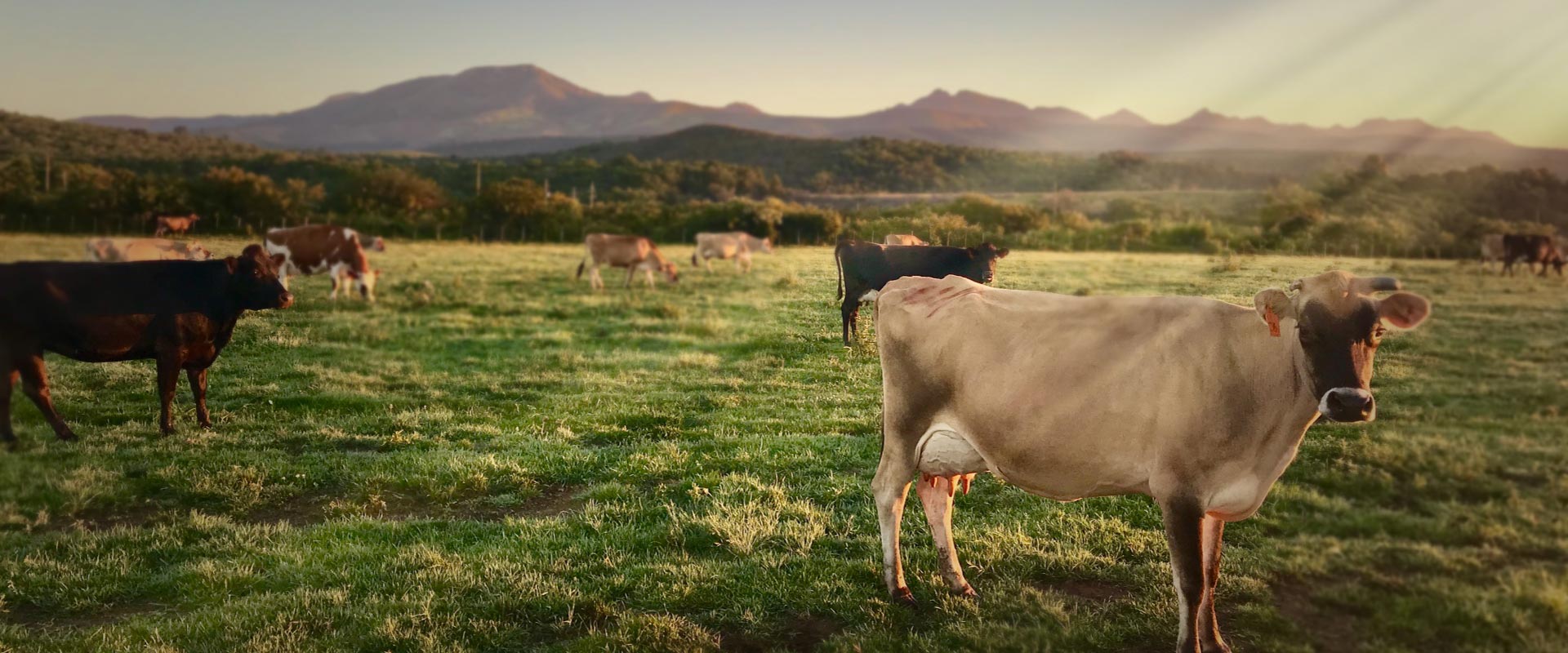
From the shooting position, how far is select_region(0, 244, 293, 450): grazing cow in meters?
5.85

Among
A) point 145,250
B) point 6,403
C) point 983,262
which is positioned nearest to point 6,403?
point 6,403

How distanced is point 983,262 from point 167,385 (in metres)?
7.27

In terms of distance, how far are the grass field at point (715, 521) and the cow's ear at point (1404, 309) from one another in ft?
5.33

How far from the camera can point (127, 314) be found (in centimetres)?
652

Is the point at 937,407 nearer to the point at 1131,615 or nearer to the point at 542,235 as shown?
the point at 1131,615

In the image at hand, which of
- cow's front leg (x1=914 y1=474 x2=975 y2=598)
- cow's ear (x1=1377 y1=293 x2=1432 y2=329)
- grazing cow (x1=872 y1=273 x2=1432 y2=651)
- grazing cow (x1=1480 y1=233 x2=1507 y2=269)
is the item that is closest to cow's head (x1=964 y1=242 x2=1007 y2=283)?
grazing cow (x1=872 y1=273 x2=1432 y2=651)

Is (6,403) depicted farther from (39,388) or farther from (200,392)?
(200,392)

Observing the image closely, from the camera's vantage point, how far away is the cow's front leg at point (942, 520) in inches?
192

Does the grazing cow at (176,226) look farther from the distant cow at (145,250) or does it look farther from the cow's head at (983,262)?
the cow's head at (983,262)

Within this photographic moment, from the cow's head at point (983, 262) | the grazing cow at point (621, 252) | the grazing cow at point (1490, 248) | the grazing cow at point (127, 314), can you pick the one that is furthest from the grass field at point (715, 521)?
the grazing cow at point (621, 252)

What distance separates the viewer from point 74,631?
4309 millimetres

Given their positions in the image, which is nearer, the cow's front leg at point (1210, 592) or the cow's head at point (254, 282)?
the cow's front leg at point (1210, 592)

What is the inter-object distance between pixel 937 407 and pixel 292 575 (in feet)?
13.6

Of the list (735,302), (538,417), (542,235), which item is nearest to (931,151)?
(542,235)
